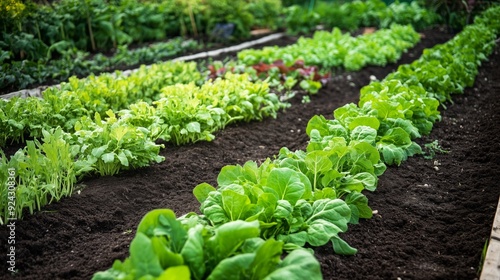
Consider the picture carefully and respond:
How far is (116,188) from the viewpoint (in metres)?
4.16

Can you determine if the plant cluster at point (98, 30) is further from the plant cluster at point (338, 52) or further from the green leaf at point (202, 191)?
the green leaf at point (202, 191)

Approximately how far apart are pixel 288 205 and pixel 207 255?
0.69 m

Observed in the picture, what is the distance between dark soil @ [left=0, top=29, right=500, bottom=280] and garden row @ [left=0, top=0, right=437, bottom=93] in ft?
9.34

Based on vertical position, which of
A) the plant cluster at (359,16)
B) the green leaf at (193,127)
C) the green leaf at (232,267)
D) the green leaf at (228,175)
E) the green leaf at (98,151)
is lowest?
the plant cluster at (359,16)

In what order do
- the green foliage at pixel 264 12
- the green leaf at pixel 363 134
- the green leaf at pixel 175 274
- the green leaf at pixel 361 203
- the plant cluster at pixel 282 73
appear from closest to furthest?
the green leaf at pixel 175 274 → the green leaf at pixel 361 203 → the green leaf at pixel 363 134 → the plant cluster at pixel 282 73 → the green foliage at pixel 264 12

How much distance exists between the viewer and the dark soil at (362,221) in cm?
323

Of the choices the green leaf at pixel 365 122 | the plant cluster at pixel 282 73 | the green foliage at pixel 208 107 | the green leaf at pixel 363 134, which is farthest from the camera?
the plant cluster at pixel 282 73

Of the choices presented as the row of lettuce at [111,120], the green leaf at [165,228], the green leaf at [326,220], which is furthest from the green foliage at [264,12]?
the green leaf at [165,228]

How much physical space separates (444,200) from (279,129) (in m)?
2.26

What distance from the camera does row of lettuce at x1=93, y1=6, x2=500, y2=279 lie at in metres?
2.48

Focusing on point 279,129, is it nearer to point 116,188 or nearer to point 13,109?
point 116,188

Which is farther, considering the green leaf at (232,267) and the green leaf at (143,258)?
the green leaf at (232,267)

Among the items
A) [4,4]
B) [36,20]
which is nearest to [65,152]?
[4,4]

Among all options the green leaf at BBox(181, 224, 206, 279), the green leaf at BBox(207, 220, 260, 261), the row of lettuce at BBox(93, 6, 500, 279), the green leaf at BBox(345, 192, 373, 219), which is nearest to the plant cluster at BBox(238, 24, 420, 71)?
the row of lettuce at BBox(93, 6, 500, 279)
